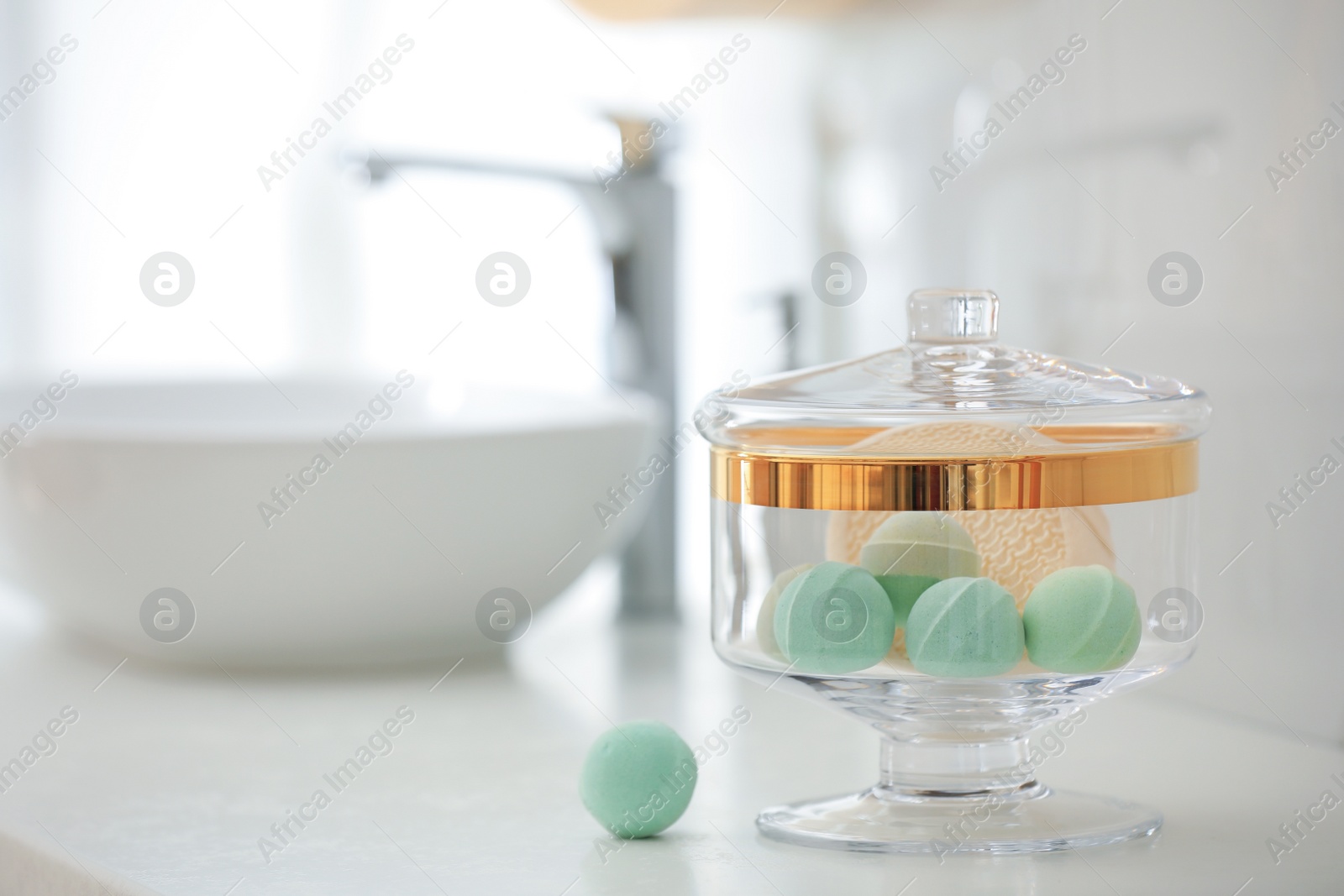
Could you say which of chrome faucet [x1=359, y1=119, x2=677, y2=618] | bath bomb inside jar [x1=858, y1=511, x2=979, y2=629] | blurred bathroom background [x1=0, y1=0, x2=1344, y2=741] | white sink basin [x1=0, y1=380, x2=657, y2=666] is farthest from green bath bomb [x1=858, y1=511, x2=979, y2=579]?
chrome faucet [x1=359, y1=119, x2=677, y2=618]

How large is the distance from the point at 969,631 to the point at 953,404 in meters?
0.08

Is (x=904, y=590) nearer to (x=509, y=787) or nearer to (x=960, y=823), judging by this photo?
(x=960, y=823)

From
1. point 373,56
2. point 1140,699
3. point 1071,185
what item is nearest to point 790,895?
point 1140,699

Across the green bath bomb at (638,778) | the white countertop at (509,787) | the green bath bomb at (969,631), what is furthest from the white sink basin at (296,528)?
the green bath bomb at (969,631)

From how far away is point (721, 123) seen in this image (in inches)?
45.9

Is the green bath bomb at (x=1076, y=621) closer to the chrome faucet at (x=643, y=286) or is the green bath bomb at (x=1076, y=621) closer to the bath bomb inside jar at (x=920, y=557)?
the bath bomb inside jar at (x=920, y=557)

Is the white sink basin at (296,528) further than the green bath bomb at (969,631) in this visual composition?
Yes

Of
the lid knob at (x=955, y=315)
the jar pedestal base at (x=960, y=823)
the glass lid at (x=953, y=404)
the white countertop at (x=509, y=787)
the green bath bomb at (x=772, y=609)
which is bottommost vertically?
the white countertop at (x=509, y=787)

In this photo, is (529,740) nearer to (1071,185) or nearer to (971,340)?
(971,340)

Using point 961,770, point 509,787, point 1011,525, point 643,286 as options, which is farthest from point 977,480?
point 643,286

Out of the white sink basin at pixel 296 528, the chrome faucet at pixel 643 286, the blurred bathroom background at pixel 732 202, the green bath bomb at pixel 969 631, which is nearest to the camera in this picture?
the green bath bomb at pixel 969 631

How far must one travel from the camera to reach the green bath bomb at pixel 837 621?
49 centimetres

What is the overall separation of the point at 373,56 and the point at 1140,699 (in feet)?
3.74

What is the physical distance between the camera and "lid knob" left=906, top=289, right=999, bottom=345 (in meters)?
0.55
